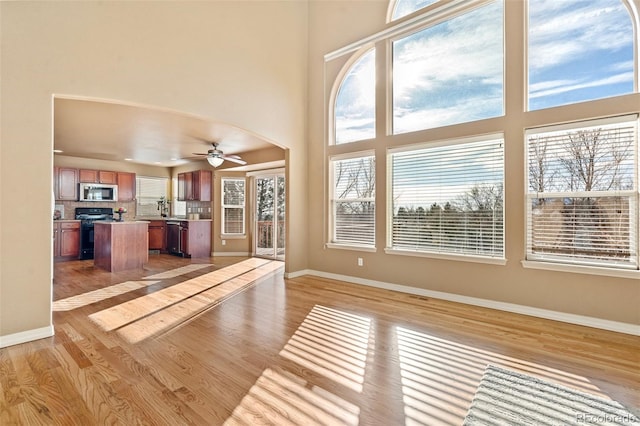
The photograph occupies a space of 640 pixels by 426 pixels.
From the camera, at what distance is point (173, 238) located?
8.34m

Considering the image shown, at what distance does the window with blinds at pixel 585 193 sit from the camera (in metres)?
3.16

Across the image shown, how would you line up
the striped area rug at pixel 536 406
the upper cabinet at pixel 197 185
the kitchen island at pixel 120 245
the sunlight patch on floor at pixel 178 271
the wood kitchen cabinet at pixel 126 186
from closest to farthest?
the striped area rug at pixel 536 406 → the sunlight patch on floor at pixel 178 271 → the kitchen island at pixel 120 245 → the upper cabinet at pixel 197 185 → the wood kitchen cabinet at pixel 126 186

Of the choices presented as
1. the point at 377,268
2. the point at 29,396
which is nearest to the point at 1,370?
the point at 29,396

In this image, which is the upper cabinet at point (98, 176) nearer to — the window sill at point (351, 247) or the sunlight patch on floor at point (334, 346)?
the window sill at point (351, 247)

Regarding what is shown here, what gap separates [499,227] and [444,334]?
5.38ft

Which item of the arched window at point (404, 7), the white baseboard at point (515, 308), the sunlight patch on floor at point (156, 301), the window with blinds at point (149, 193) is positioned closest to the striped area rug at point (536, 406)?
the white baseboard at point (515, 308)

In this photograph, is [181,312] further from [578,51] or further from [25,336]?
[578,51]

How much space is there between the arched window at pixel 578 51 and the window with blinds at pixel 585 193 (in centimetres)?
36

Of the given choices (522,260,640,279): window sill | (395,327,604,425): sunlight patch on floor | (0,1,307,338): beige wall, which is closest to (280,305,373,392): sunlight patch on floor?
(395,327,604,425): sunlight patch on floor

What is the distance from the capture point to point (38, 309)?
2934 millimetres

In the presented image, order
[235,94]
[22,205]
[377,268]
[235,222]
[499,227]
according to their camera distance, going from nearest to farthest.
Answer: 1. [22,205]
2. [499,227]
3. [235,94]
4. [377,268]
5. [235,222]

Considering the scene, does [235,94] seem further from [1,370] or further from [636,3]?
[636,3]

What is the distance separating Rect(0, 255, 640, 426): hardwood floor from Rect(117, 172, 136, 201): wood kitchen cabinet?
507 cm

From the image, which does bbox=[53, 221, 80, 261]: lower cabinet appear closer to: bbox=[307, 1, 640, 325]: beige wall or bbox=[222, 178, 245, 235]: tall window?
bbox=[222, 178, 245, 235]: tall window
